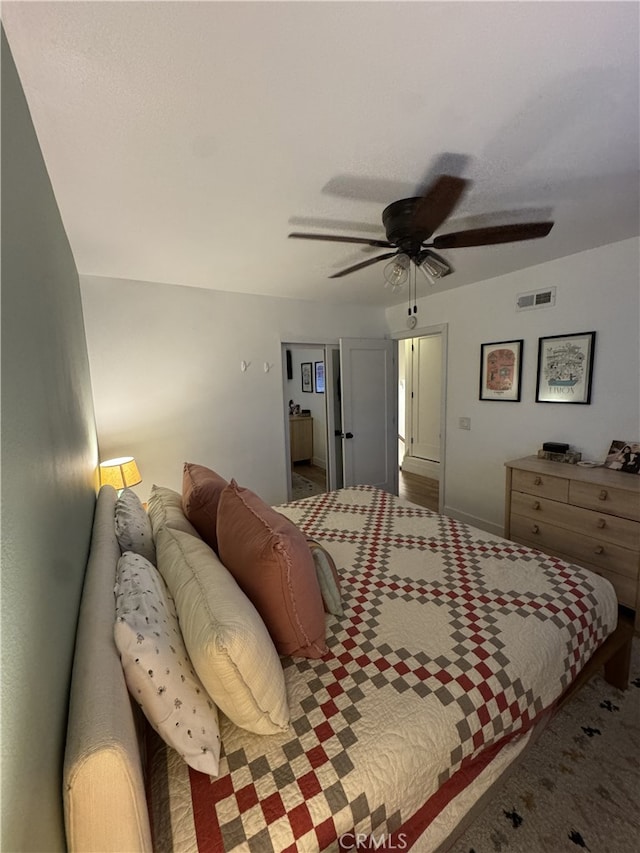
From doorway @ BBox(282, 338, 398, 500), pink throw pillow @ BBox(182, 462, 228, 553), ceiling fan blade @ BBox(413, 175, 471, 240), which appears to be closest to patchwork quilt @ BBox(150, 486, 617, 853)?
pink throw pillow @ BBox(182, 462, 228, 553)

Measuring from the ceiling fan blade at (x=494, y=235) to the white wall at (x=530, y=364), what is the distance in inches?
51.4

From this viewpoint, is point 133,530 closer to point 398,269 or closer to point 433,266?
point 398,269

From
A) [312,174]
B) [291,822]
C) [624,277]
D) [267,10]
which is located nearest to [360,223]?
[312,174]

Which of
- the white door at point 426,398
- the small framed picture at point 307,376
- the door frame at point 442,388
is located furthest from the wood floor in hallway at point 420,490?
the small framed picture at point 307,376

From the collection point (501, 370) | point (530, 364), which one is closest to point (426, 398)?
point (501, 370)

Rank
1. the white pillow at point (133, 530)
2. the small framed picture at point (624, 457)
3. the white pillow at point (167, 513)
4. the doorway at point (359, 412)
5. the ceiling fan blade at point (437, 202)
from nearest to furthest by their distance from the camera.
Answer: the ceiling fan blade at point (437, 202) < the white pillow at point (133, 530) < the white pillow at point (167, 513) < the small framed picture at point (624, 457) < the doorway at point (359, 412)

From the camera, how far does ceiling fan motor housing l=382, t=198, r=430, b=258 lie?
5.06ft

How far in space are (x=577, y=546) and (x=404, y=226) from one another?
2.31 meters

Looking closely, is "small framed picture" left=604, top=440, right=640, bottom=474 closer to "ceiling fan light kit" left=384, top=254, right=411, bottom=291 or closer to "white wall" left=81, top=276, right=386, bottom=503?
"ceiling fan light kit" left=384, top=254, right=411, bottom=291

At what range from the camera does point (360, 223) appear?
75.2 inches

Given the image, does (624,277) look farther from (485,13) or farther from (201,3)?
(201,3)

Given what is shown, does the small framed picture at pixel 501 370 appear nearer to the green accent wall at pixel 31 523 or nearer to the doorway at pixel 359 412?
the doorway at pixel 359 412

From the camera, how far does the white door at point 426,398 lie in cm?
524

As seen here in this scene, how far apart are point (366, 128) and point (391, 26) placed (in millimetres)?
345
